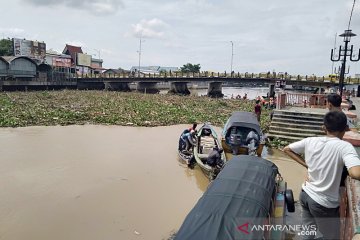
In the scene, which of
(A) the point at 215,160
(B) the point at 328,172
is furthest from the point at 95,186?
(B) the point at 328,172

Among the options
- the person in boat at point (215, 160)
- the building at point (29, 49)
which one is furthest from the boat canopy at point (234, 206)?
the building at point (29, 49)

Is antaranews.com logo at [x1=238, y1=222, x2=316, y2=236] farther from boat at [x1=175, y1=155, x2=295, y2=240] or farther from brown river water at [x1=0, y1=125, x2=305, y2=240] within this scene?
brown river water at [x1=0, y1=125, x2=305, y2=240]

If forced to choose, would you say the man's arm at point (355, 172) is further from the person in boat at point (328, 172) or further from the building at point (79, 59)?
the building at point (79, 59)

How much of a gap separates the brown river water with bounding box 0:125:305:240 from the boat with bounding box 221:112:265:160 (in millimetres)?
1528

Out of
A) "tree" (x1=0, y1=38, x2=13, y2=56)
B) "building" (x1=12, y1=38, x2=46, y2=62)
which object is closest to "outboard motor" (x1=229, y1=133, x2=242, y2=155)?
"building" (x1=12, y1=38, x2=46, y2=62)

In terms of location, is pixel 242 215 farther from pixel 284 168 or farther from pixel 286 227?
pixel 284 168

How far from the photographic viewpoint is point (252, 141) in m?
12.4

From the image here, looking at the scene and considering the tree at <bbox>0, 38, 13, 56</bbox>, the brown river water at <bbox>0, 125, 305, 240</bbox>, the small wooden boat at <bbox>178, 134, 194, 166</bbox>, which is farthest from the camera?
the tree at <bbox>0, 38, 13, 56</bbox>

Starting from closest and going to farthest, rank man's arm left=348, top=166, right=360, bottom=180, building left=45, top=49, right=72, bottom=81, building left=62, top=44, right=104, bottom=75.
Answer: man's arm left=348, top=166, right=360, bottom=180
building left=45, top=49, right=72, bottom=81
building left=62, top=44, right=104, bottom=75

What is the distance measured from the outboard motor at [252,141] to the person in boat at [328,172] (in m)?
8.73

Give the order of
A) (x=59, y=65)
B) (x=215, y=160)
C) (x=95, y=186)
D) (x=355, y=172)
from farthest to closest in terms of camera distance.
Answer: (x=59, y=65) < (x=95, y=186) < (x=215, y=160) < (x=355, y=172)

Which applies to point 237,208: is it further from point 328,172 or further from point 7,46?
point 7,46

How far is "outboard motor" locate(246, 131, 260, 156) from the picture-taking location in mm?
12120

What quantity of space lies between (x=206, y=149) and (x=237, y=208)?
9.89 meters
